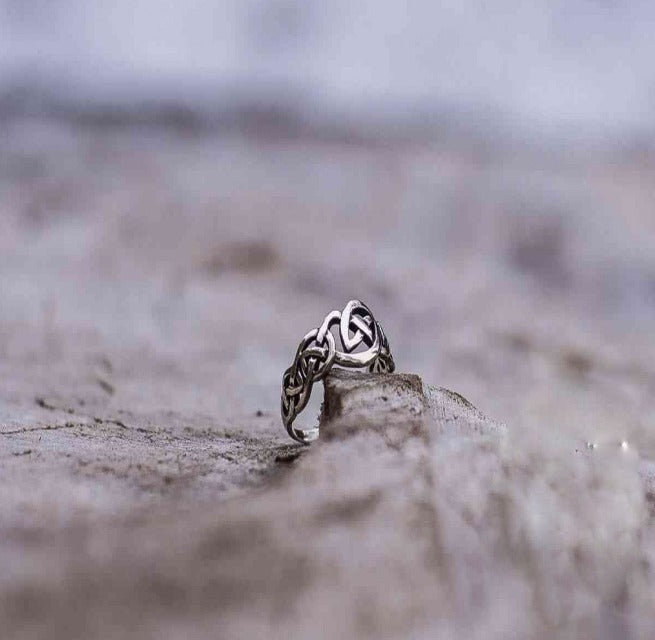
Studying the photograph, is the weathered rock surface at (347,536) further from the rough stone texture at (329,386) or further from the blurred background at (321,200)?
the blurred background at (321,200)

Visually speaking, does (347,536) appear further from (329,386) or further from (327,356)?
(327,356)

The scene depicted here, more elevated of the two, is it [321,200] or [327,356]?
[321,200]

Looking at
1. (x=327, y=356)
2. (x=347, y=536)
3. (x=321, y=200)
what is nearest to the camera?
(x=347, y=536)

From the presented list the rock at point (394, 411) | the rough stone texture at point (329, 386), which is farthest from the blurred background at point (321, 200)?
the rock at point (394, 411)

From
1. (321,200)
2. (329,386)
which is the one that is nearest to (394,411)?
(329,386)

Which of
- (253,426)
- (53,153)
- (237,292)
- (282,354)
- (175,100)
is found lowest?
(253,426)

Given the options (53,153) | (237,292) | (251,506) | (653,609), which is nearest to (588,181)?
(237,292)

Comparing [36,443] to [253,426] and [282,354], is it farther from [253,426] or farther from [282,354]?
[282,354]
